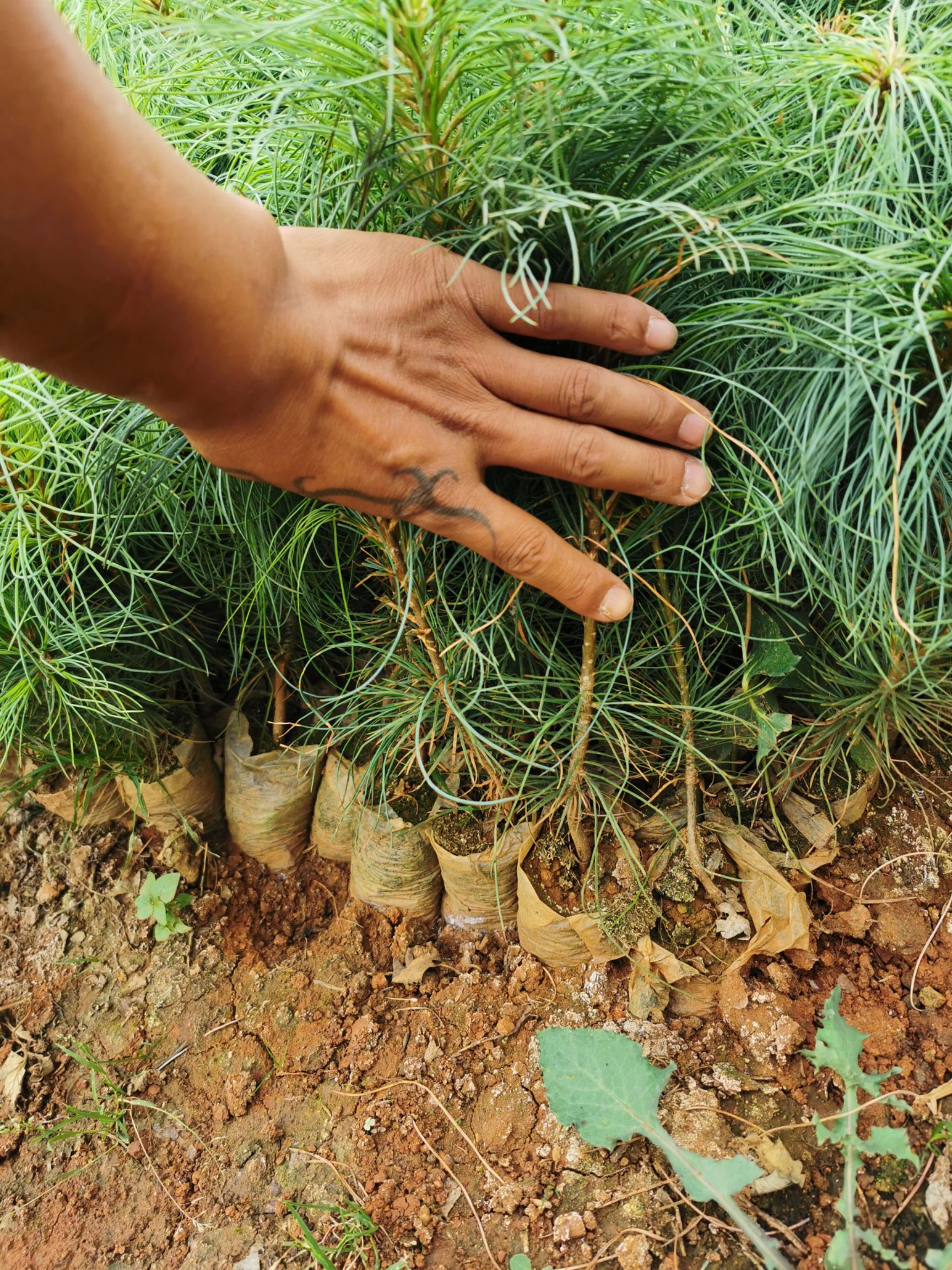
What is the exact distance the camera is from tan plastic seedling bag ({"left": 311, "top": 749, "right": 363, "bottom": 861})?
128 cm

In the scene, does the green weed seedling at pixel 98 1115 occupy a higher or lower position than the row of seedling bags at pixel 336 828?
lower

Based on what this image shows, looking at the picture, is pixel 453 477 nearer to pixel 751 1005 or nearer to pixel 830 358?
pixel 830 358

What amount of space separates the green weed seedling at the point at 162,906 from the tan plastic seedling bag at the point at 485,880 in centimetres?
42

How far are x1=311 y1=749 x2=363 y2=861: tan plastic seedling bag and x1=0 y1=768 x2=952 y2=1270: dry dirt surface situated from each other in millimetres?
81

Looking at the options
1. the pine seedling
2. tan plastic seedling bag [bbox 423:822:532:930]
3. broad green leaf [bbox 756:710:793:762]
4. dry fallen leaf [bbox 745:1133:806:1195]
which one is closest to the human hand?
broad green leaf [bbox 756:710:793:762]

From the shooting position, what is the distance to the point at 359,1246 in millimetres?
963

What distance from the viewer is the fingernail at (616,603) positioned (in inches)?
34.8

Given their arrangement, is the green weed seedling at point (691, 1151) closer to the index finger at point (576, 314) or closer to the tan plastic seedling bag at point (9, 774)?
the index finger at point (576, 314)

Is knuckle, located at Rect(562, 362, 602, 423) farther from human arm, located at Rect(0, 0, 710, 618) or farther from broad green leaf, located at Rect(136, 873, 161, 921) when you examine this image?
broad green leaf, located at Rect(136, 873, 161, 921)

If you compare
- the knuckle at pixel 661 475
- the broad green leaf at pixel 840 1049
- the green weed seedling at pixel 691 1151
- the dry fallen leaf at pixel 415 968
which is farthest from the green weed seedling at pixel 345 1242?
the knuckle at pixel 661 475

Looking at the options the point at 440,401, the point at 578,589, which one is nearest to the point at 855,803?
the point at 578,589

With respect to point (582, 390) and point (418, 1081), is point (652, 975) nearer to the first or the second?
point (418, 1081)

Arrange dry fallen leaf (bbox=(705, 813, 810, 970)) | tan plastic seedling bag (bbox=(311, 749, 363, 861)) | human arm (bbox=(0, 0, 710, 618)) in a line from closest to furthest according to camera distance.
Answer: human arm (bbox=(0, 0, 710, 618)), dry fallen leaf (bbox=(705, 813, 810, 970)), tan plastic seedling bag (bbox=(311, 749, 363, 861))

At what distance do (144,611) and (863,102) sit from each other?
3.40ft
